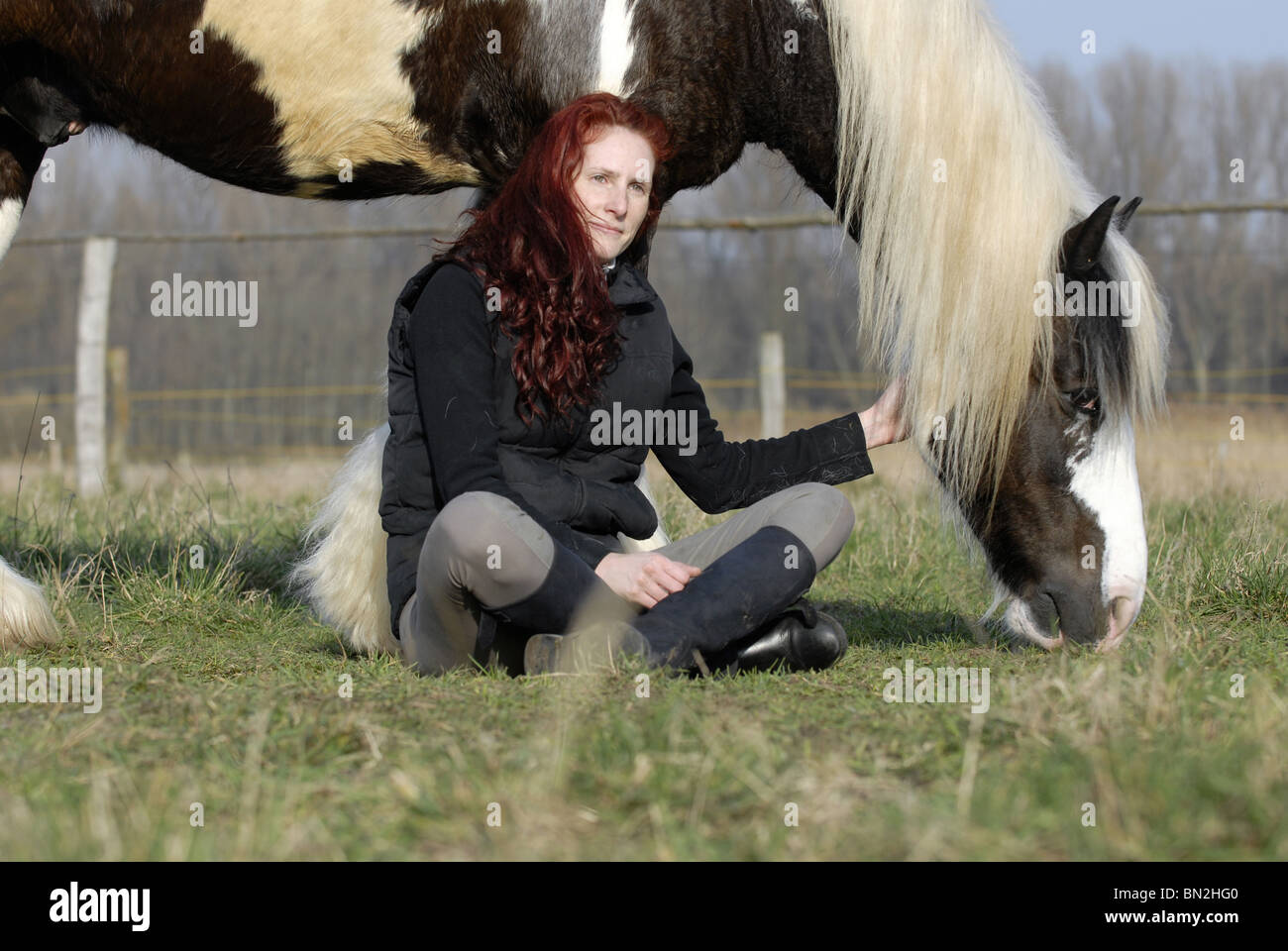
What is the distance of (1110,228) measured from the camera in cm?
299

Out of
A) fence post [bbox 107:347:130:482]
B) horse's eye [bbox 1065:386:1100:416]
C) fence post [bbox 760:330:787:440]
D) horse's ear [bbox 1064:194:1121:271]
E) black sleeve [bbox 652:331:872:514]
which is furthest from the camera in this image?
fence post [bbox 107:347:130:482]

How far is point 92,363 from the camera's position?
8.25m

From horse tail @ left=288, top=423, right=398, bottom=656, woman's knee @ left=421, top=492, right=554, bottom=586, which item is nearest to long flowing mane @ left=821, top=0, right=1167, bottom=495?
woman's knee @ left=421, top=492, right=554, bottom=586

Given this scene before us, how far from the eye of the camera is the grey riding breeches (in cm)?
254

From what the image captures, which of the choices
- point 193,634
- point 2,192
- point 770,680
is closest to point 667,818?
point 770,680

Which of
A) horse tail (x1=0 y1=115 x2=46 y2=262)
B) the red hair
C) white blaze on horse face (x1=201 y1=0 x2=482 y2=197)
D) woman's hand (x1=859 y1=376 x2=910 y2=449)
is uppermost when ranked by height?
white blaze on horse face (x1=201 y1=0 x2=482 y2=197)

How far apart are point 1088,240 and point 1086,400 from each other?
38cm

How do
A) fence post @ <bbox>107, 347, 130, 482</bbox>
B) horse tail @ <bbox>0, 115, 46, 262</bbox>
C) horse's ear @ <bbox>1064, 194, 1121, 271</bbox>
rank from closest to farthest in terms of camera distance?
horse's ear @ <bbox>1064, 194, 1121, 271</bbox> < horse tail @ <bbox>0, 115, 46, 262</bbox> < fence post @ <bbox>107, 347, 130, 482</bbox>

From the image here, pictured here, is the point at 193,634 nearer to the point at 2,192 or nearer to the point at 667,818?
the point at 2,192

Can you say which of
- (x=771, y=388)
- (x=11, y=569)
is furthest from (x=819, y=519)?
(x=771, y=388)

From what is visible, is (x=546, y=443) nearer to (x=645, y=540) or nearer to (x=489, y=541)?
(x=489, y=541)

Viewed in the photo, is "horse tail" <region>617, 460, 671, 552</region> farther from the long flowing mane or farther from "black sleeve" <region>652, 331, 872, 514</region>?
the long flowing mane

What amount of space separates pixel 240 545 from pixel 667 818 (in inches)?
123

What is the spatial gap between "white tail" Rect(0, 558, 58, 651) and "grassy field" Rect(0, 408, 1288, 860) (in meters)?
0.05
